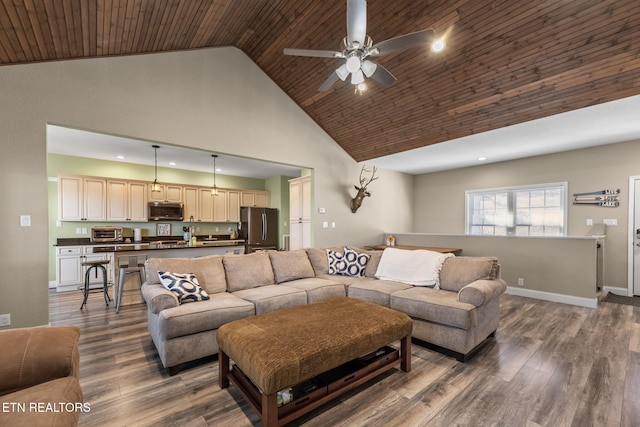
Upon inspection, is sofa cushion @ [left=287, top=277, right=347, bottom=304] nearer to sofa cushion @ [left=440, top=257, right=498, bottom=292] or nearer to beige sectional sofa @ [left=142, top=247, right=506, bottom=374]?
beige sectional sofa @ [left=142, top=247, right=506, bottom=374]

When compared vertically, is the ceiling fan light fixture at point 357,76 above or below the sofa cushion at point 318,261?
above

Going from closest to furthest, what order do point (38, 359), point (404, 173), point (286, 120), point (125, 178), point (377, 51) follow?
point (38, 359), point (377, 51), point (286, 120), point (125, 178), point (404, 173)

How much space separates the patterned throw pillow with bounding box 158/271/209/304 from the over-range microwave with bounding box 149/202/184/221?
13.8ft

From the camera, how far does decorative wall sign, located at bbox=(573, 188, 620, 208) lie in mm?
4641

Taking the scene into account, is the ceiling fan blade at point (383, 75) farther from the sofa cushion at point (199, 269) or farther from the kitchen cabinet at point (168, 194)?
the kitchen cabinet at point (168, 194)

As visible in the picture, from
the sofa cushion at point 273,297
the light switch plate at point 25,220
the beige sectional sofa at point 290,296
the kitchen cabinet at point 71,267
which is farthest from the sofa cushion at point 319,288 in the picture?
the kitchen cabinet at point 71,267

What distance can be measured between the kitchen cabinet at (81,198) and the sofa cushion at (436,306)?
20.8 ft

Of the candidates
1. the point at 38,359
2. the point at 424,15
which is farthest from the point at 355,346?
the point at 424,15

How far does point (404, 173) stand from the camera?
7.31 meters

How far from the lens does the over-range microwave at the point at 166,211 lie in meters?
6.43

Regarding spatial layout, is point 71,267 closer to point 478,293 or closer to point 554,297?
point 478,293

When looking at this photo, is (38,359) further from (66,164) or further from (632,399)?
(66,164)

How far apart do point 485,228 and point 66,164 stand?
9.33 metres

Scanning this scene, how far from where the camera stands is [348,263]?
4098 millimetres
